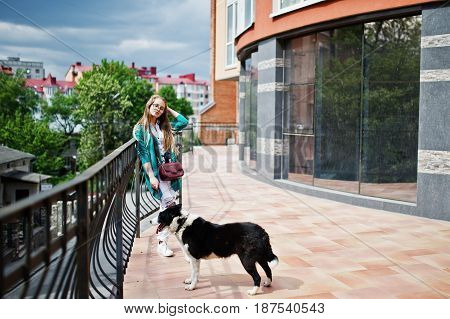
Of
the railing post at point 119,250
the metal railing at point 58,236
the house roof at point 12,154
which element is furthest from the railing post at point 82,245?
the house roof at point 12,154

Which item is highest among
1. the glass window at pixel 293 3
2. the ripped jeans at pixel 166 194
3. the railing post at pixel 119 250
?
the glass window at pixel 293 3

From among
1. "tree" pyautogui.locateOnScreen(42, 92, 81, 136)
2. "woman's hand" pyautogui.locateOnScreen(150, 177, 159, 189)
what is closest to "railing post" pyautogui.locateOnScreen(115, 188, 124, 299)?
"woman's hand" pyautogui.locateOnScreen(150, 177, 159, 189)

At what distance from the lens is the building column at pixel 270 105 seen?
1151 cm

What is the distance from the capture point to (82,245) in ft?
8.59

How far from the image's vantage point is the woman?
5.26 metres

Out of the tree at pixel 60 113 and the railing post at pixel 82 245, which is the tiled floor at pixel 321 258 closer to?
the railing post at pixel 82 245

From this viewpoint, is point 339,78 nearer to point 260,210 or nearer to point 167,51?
point 260,210

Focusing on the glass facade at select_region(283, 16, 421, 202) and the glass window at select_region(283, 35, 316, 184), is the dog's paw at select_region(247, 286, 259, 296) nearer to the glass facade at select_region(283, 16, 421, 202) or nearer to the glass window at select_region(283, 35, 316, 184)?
the glass facade at select_region(283, 16, 421, 202)

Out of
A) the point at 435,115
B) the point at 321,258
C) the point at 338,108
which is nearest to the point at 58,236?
the point at 321,258

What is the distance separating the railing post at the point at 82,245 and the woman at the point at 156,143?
2574 millimetres

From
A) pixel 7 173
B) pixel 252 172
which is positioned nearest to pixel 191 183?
pixel 252 172

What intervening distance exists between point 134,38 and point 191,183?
612 ft

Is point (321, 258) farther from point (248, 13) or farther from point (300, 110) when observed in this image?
point (248, 13)

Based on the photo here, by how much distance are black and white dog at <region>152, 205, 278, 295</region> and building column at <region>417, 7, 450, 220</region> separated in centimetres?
454
